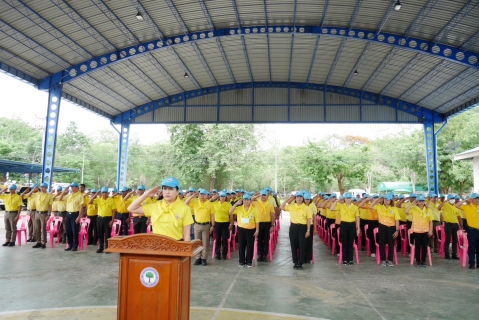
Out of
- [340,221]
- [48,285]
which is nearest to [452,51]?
[340,221]

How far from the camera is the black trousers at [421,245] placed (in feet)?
24.2

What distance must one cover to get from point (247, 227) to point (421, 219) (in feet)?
12.0

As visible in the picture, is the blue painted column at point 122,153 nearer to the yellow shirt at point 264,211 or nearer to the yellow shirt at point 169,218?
the yellow shirt at point 264,211

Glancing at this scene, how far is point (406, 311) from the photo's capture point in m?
4.30

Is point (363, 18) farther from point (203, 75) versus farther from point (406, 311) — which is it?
point (406, 311)

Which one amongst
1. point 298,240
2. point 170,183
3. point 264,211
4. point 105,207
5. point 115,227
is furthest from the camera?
point 115,227

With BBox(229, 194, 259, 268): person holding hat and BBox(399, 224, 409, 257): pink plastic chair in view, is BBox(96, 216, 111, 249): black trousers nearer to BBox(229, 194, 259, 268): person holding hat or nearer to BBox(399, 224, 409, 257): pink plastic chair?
BBox(229, 194, 259, 268): person holding hat

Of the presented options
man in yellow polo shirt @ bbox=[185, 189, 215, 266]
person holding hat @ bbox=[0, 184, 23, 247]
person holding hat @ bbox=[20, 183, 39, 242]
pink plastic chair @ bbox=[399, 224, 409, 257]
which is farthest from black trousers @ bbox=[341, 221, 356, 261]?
person holding hat @ bbox=[0, 184, 23, 247]

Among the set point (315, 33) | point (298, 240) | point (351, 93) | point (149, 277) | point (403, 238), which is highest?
point (315, 33)

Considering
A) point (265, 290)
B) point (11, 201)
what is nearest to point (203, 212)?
point (265, 290)

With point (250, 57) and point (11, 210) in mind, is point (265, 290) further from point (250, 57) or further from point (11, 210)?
point (250, 57)

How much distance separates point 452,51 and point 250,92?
34.3 feet

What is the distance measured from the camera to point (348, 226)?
291 inches

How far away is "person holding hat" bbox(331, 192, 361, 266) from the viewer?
739 cm
